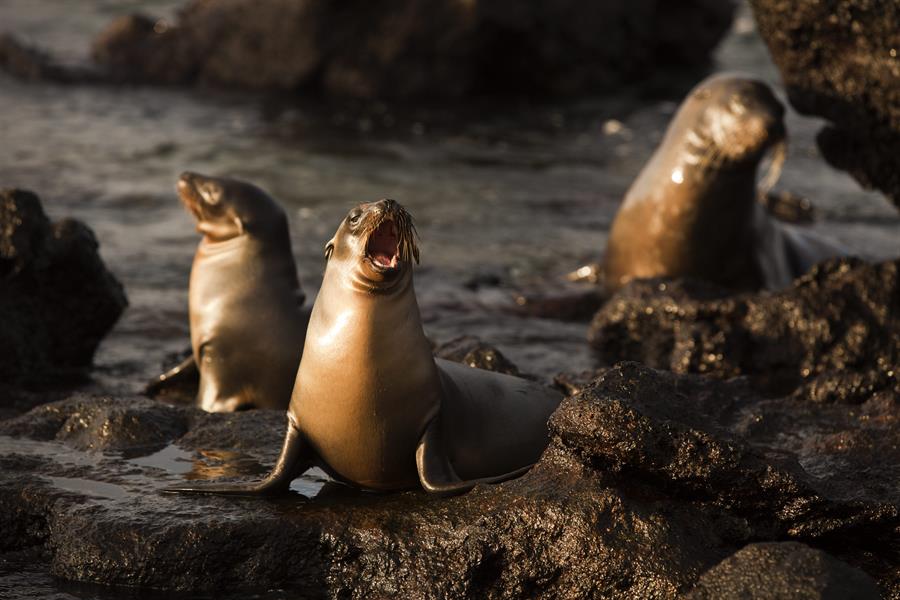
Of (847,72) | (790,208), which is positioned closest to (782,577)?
(847,72)

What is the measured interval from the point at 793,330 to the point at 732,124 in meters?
1.95

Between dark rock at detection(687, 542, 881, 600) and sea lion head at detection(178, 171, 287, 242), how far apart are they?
362cm

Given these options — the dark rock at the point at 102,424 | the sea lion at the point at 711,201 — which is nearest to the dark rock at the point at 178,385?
the dark rock at the point at 102,424

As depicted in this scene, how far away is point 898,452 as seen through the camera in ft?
15.6

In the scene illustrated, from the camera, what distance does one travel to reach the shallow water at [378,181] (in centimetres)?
866

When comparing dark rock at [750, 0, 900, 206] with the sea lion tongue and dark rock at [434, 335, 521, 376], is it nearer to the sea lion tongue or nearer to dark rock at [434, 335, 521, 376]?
dark rock at [434, 335, 521, 376]

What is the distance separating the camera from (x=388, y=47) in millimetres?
17250

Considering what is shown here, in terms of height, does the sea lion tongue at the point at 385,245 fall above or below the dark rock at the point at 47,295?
above

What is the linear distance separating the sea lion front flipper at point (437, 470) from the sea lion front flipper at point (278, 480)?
0.40m

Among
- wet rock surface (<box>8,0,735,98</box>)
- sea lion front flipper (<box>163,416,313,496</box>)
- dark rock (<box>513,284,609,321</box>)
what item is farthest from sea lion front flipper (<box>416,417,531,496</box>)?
wet rock surface (<box>8,0,735,98</box>)

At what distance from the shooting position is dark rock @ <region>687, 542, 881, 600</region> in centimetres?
370

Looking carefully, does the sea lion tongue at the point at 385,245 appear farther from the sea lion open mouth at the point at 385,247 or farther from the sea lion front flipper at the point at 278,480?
the sea lion front flipper at the point at 278,480

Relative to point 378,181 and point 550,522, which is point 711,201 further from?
point 378,181

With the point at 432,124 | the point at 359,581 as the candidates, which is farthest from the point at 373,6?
the point at 359,581
